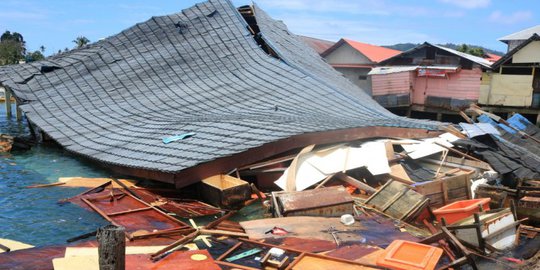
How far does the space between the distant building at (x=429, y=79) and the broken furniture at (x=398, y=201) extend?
20433 millimetres

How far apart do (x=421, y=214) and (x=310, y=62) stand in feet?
36.2

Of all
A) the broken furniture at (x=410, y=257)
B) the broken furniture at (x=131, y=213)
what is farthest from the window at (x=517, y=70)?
the broken furniture at (x=131, y=213)

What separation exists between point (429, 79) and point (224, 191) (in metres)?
23.3

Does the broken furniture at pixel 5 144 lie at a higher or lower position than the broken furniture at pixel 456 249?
higher

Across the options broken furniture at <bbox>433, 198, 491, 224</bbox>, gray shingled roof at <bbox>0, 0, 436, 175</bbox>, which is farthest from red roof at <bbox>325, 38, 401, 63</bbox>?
broken furniture at <bbox>433, 198, 491, 224</bbox>

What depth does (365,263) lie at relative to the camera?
6.08 meters

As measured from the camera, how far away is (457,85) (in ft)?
89.9

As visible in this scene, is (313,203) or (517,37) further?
(517,37)

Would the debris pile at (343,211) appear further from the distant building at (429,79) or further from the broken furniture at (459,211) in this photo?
the distant building at (429,79)

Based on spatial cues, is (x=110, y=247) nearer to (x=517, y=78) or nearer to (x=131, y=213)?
(x=131, y=213)

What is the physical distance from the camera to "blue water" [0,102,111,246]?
290 inches

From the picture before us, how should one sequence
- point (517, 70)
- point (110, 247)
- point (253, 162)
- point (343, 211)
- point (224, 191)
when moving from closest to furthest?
point (110, 247) < point (343, 211) < point (224, 191) < point (253, 162) < point (517, 70)

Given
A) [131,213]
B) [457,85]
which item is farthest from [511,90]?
[131,213]

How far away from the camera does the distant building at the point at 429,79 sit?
1059 inches
